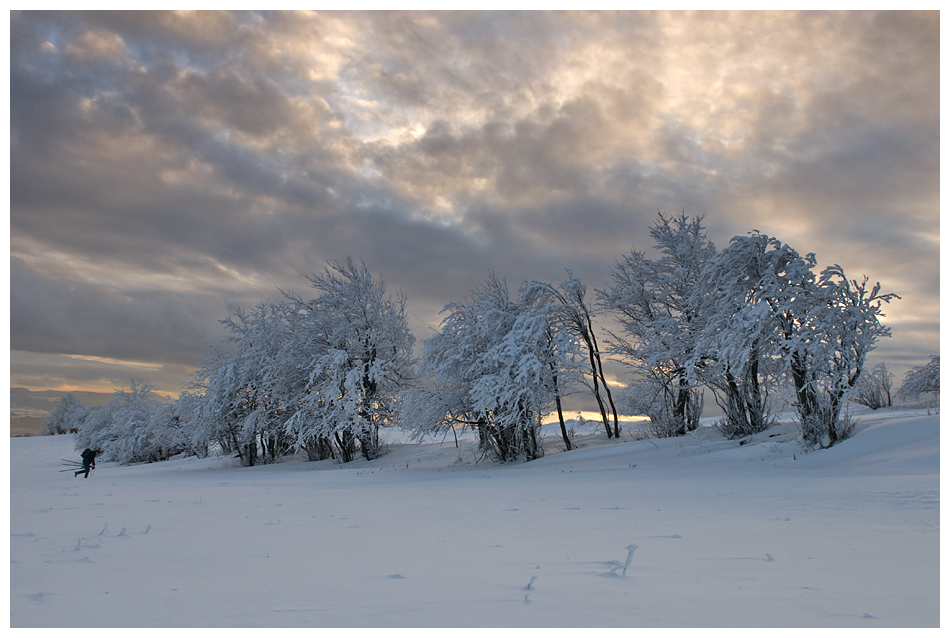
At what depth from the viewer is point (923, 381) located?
2941 centimetres

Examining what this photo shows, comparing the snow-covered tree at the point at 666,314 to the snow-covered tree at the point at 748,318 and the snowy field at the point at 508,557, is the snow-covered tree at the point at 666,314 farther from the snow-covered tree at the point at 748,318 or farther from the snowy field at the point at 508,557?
the snowy field at the point at 508,557

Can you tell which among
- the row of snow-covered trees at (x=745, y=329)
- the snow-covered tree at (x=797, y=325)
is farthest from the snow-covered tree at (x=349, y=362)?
the snow-covered tree at (x=797, y=325)

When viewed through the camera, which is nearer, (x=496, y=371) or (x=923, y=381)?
(x=496, y=371)

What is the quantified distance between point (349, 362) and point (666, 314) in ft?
47.1

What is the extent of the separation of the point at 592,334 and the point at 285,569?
2011 centimetres

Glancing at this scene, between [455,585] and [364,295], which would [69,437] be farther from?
[455,585]

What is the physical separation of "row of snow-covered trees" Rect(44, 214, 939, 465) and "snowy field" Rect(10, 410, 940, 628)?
6.48 meters

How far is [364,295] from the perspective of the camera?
28.2 metres

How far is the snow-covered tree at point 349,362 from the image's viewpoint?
85.5 feet

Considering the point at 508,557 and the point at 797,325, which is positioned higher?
the point at 797,325

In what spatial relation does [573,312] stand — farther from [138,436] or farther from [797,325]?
[138,436]

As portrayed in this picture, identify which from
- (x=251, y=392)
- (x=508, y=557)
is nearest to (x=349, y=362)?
(x=251, y=392)

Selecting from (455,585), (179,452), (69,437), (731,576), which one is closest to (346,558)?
(455,585)

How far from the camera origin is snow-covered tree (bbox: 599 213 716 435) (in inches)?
853
